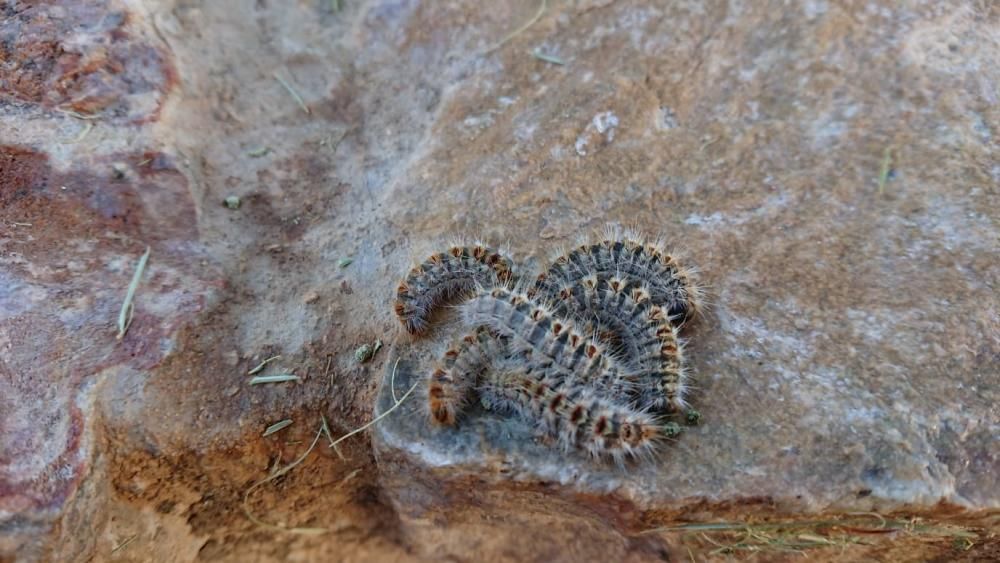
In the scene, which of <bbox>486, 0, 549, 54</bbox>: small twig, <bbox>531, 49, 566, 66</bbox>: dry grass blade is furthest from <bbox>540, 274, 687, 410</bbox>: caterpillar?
<bbox>486, 0, 549, 54</bbox>: small twig

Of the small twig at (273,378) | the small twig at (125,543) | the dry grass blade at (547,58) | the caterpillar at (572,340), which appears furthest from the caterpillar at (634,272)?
the small twig at (125,543)

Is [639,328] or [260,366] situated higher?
[639,328]

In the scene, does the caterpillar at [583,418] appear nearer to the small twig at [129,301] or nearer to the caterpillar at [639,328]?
the caterpillar at [639,328]

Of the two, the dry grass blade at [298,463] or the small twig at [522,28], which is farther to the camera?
the small twig at [522,28]

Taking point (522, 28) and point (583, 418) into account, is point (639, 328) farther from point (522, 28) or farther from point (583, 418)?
point (522, 28)

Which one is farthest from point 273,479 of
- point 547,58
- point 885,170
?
point 885,170

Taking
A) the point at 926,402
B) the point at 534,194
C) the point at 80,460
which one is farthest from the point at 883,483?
the point at 80,460

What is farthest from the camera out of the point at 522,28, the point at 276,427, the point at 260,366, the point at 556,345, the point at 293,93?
the point at 293,93
